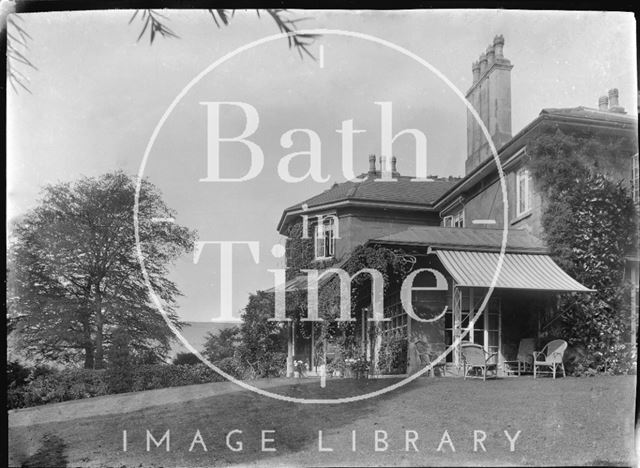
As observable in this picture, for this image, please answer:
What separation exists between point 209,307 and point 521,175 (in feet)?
12.7

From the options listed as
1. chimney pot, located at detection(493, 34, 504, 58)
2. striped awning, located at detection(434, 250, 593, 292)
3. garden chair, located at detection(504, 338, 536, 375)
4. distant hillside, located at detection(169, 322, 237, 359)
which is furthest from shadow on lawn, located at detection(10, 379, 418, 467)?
chimney pot, located at detection(493, 34, 504, 58)

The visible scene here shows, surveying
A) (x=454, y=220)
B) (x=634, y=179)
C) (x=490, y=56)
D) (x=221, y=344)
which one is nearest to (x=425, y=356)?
(x=454, y=220)

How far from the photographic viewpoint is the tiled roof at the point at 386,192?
25.1 ft

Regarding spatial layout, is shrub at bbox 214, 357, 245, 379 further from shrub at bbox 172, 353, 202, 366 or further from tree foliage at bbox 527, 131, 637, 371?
tree foliage at bbox 527, 131, 637, 371

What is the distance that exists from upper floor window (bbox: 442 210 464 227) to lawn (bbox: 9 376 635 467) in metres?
1.76

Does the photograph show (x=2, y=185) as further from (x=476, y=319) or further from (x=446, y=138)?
(x=476, y=319)

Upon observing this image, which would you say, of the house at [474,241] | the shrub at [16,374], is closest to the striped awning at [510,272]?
the house at [474,241]

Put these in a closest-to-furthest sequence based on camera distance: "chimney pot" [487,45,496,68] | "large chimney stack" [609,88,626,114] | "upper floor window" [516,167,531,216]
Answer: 1. "chimney pot" [487,45,496,68]
2. "large chimney stack" [609,88,626,114]
3. "upper floor window" [516,167,531,216]

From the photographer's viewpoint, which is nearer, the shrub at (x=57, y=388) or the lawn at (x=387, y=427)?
the lawn at (x=387, y=427)

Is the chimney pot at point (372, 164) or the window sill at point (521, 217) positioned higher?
the chimney pot at point (372, 164)

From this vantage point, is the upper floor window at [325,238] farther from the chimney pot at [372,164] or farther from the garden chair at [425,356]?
the garden chair at [425,356]

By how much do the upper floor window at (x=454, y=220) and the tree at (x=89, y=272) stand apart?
291cm

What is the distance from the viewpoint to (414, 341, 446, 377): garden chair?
7.62 m

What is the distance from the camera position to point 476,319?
7547 mm
